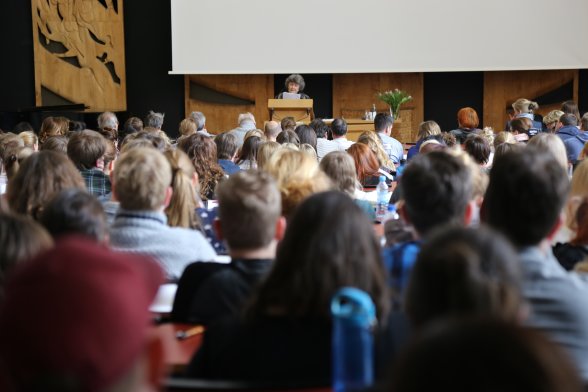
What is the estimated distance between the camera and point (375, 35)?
12641 mm

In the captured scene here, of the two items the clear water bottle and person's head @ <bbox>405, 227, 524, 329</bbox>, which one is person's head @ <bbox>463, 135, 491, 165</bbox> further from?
person's head @ <bbox>405, 227, 524, 329</bbox>

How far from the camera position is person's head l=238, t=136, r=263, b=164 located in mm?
6395

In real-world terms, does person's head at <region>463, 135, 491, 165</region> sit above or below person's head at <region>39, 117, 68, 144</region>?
below

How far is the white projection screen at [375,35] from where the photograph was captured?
1242 cm

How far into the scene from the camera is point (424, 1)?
12523 mm

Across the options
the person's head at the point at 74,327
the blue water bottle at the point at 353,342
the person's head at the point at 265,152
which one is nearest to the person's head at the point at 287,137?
the person's head at the point at 265,152

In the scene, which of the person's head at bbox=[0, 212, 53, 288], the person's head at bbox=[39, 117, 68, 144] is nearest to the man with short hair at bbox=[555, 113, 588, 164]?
the person's head at bbox=[39, 117, 68, 144]

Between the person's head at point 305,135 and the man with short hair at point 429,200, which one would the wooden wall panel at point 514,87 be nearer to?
the person's head at point 305,135

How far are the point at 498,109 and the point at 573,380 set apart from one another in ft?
42.4

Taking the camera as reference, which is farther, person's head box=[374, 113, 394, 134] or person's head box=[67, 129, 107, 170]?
person's head box=[374, 113, 394, 134]

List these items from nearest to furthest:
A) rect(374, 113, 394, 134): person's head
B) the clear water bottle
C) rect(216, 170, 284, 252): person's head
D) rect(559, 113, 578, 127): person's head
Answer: rect(216, 170, 284, 252): person's head, the clear water bottle, rect(559, 113, 578, 127): person's head, rect(374, 113, 394, 134): person's head

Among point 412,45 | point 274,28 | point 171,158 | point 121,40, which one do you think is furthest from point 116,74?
point 171,158

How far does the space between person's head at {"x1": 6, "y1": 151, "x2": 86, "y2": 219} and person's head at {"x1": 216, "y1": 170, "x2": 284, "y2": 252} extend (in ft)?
4.15

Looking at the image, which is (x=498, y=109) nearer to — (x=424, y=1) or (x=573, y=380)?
(x=424, y=1)
